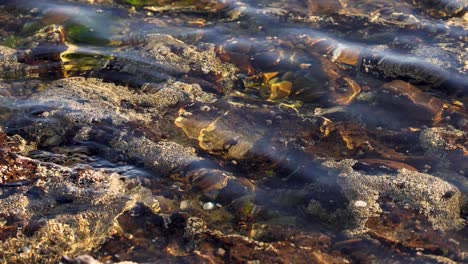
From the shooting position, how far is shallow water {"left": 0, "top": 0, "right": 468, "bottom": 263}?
11.2 ft

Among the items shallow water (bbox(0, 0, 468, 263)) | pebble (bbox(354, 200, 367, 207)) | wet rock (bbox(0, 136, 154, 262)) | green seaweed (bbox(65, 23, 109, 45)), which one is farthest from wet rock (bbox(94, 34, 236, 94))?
pebble (bbox(354, 200, 367, 207))

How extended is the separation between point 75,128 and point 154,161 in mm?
798

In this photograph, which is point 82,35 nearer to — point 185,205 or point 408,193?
point 185,205

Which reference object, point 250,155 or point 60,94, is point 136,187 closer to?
point 250,155

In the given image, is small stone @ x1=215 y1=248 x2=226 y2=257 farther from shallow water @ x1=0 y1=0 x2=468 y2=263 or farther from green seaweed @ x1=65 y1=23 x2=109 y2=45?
green seaweed @ x1=65 y1=23 x2=109 y2=45

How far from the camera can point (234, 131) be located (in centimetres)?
438

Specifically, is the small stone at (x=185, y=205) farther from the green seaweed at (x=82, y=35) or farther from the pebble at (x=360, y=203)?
the green seaweed at (x=82, y=35)

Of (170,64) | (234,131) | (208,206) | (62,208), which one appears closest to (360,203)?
(208,206)

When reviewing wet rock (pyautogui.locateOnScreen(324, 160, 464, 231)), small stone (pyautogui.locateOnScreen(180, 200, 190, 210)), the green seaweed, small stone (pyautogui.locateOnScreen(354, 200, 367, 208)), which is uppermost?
the green seaweed

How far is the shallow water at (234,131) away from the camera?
3418 millimetres

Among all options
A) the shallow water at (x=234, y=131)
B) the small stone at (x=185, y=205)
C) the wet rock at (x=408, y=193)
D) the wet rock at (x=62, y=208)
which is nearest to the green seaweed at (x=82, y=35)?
the shallow water at (x=234, y=131)

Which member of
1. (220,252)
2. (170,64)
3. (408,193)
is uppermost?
(170,64)

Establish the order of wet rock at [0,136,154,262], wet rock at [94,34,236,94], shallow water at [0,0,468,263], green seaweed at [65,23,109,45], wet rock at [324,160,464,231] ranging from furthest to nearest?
green seaweed at [65,23,109,45] → wet rock at [94,34,236,94] → wet rock at [324,160,464,231] → shallow water at [0,0,468,263] → wet rock at [0,136,154,262]

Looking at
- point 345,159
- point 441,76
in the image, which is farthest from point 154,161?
point 441,76
